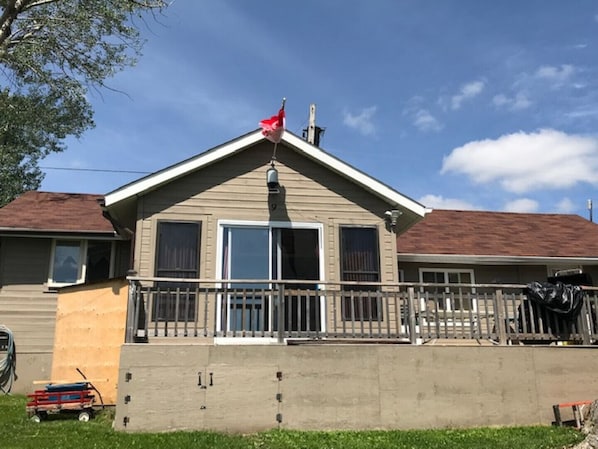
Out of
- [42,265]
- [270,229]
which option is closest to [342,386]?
[270,229]

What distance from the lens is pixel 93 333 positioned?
9789 mm

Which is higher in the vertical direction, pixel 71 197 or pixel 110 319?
pixel 71 197

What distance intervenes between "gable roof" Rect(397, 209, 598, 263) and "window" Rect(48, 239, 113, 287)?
7471mm

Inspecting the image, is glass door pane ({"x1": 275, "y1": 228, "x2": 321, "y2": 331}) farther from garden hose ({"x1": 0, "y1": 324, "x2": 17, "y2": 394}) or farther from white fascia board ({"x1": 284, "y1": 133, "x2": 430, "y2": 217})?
garden hose ({"x1": 0, "y1": 324, "x2": 17, "y2": 394})

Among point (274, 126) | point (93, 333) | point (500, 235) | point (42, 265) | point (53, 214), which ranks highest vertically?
point (274, 126)

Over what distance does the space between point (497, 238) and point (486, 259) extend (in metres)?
2.12

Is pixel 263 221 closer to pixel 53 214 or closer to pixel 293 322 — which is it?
pixel 293 322

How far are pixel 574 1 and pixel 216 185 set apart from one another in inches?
320

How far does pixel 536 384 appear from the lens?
855cm

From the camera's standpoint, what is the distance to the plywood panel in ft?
30.7

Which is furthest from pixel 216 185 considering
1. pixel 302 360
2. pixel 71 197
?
pixel 71 197

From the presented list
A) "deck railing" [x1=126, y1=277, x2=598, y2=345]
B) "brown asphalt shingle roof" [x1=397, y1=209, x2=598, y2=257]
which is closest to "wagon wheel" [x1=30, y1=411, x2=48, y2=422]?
"deck railing" [x1=126, y1=277, x2=598, y2=345]

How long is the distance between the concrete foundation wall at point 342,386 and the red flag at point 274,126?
4.04m

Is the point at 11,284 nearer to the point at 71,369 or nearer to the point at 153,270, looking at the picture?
the point at 71,369
